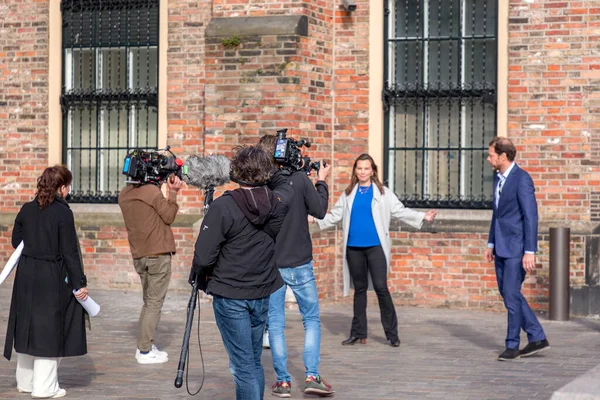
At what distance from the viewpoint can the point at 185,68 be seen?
14211 millimetres

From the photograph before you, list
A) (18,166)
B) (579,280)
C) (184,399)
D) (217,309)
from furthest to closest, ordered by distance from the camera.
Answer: (18,166) < (579,280) < (184,399) < (217,309)

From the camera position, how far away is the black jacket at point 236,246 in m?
6.40

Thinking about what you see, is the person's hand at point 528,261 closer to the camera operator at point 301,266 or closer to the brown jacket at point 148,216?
the camera operator at point 301,266

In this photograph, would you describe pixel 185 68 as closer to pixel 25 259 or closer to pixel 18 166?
pixel 18 166

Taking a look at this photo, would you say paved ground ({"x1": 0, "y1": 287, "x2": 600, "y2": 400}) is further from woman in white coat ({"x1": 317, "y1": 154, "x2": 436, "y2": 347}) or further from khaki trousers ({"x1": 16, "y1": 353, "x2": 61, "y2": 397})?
woman in white coat ({"x1": 317, "y1": 154, "x2": 436, "y2": 347})

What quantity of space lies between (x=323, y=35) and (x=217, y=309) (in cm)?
752

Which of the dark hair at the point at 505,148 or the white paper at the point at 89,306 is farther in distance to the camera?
the dark hair at the point at 505,148

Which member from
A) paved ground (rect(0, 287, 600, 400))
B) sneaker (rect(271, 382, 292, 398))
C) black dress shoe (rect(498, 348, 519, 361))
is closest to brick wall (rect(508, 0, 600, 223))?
paved ground (rect(0, 287, 600, 400))

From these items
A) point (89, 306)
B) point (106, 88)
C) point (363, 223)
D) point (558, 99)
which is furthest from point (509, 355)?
point (106, 88)

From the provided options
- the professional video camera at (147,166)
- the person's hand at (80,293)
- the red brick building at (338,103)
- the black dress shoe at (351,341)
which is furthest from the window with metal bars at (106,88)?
the person's hand at (80,293)

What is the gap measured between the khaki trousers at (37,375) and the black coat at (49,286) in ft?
0.33

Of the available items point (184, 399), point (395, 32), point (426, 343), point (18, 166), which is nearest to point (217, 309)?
point (184, 399)

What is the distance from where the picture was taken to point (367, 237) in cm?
1042

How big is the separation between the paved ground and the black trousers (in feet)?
0.57
